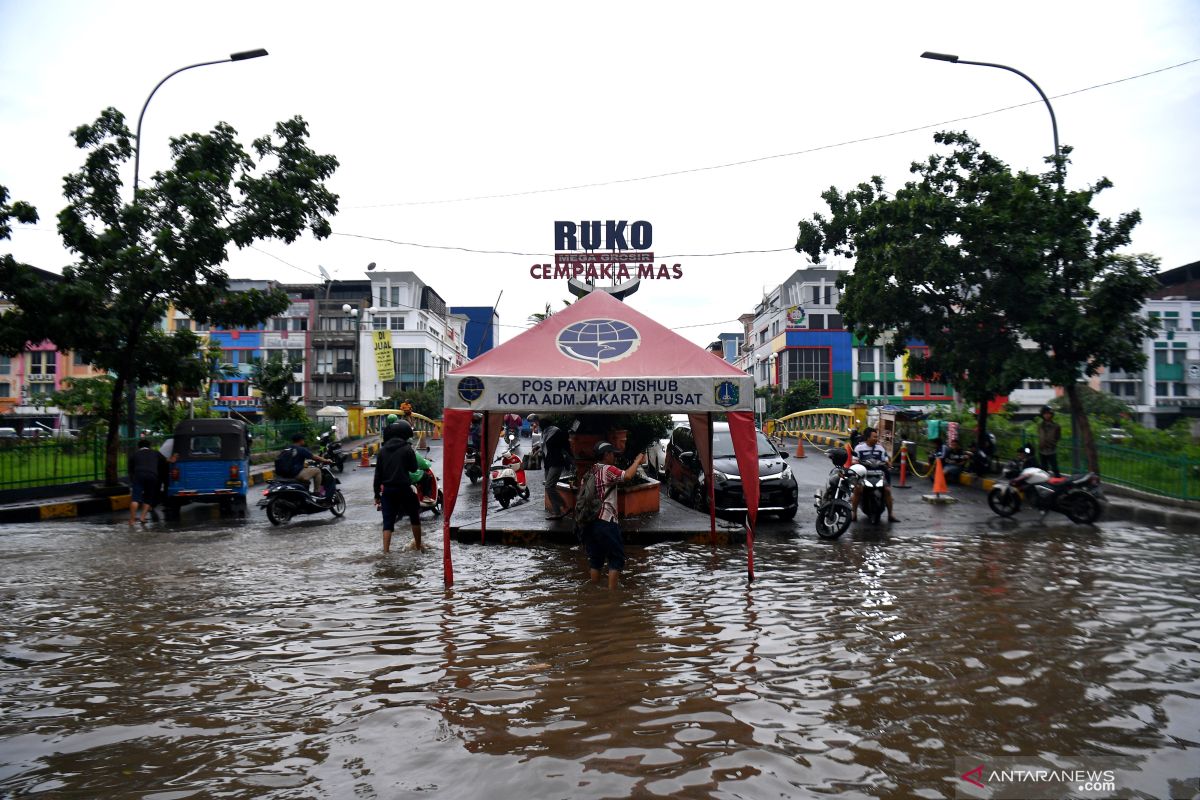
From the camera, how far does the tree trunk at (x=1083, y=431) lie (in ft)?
54.1

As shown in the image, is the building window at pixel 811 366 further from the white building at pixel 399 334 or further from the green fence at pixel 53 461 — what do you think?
the green fence at pixel 53 461

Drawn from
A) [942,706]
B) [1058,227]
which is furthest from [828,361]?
[942,706]

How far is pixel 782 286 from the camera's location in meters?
79.2

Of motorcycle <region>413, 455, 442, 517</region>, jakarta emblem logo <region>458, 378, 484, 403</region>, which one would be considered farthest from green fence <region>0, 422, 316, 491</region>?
jakarta emblem logo <region>458, 378, 484, 403</region>

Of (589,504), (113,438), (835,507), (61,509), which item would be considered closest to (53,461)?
(113,438)

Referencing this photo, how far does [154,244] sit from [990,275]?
19105 millimetres

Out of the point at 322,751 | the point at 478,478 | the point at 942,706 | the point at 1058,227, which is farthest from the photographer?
the point at 478,478

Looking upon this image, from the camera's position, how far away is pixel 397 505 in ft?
37.0

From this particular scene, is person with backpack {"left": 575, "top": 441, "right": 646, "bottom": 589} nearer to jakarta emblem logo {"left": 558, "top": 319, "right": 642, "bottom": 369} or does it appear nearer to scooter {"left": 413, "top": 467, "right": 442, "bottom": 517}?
jakarta emblem logo {"left": 558, "top": 319, "right": 642, "bottom": 369}

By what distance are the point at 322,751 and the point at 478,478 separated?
16877 millimetres

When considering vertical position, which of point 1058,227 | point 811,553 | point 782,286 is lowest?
point 811,553

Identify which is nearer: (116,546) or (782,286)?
(116,546)

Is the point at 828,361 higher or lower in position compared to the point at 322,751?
higher

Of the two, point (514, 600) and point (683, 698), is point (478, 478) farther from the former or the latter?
point (683, 698)
